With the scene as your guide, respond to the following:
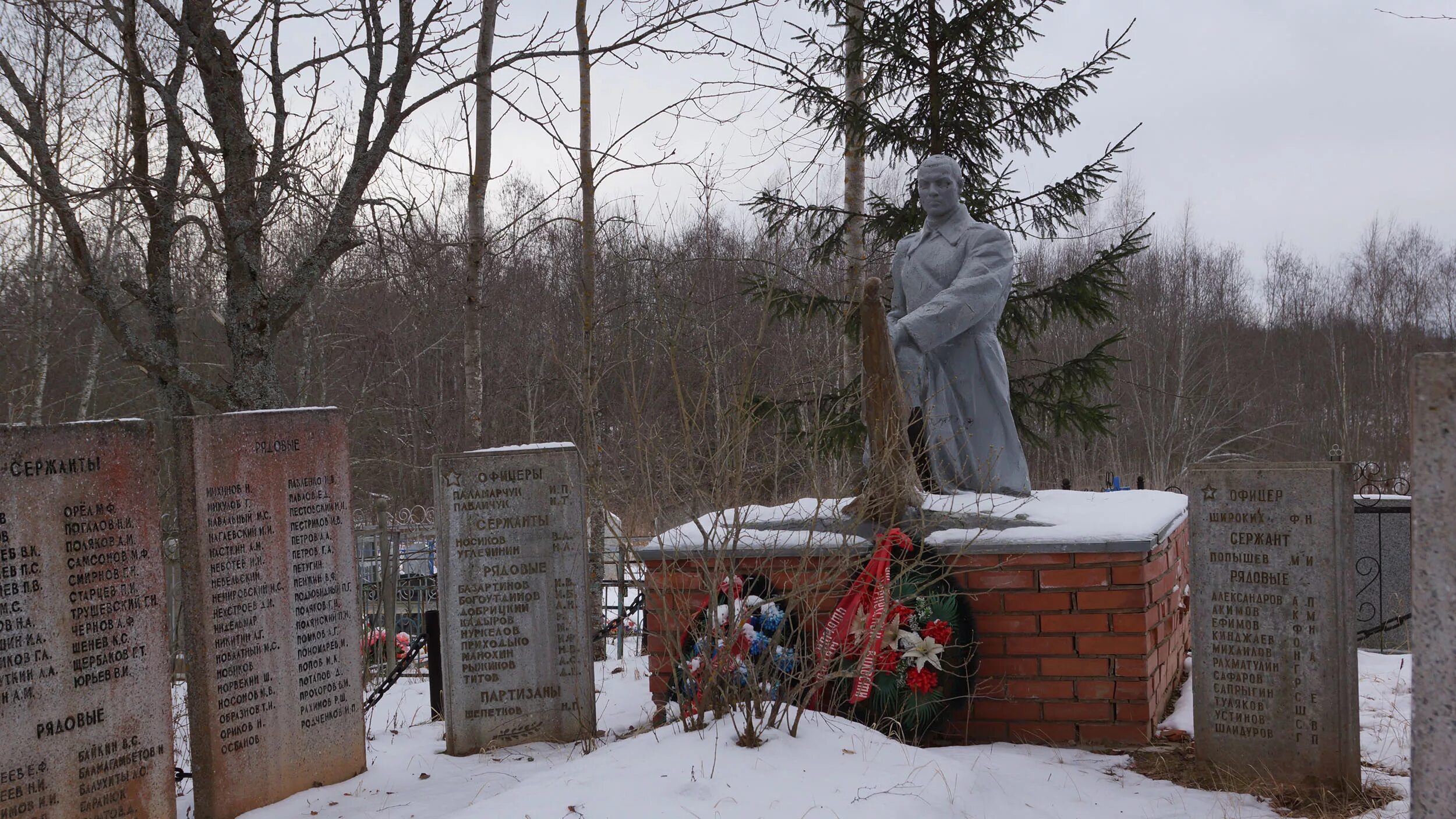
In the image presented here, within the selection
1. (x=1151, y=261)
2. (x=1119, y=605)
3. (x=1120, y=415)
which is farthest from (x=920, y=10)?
(x=1151, y=261)

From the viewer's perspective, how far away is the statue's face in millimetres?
6012

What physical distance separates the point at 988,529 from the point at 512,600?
2.27 metres

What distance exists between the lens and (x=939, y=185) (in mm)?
6035

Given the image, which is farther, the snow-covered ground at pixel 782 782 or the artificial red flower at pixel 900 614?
the artificial red flower at pixel 900 614

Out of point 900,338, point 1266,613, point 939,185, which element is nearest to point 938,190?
point 939,185

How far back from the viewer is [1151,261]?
31234 millimetres

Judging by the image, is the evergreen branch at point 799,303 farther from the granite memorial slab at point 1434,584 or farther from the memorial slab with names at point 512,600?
the granite memorial slab at point 1434,584

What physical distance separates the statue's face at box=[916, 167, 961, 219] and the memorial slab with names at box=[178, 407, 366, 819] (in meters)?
3.33

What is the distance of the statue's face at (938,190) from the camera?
6012 mm

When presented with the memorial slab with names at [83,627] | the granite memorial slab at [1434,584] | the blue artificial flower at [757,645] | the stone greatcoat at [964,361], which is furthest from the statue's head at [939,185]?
the granite memorial slab at [1434,584]

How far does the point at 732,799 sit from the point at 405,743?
2.48m

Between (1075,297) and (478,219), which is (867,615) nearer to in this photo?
(1075,297)

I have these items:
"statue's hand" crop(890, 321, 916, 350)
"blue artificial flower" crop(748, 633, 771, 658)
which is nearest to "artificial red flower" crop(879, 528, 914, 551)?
"blue artificial flower" crop(748, 633, 771, 658)

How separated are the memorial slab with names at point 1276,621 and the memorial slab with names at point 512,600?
107 inches
